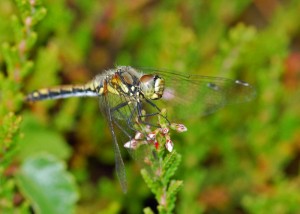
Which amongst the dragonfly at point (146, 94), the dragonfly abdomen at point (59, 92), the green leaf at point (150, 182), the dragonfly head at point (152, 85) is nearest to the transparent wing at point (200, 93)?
the dragonfly at point (146, 94)

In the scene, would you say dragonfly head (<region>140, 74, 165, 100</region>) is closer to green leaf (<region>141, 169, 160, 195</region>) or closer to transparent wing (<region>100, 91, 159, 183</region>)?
transparent wing (<region>100, 91, 159, 183</region>)

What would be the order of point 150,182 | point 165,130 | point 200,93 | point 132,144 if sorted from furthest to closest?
1. point 200,93
2. point 132,144
3. point 150,182
4. point 165,130

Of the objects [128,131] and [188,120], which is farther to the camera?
[188,120]

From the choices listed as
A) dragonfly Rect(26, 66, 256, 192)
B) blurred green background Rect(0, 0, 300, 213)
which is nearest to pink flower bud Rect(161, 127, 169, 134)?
dragonfly Rect(26, 66, 256, 192)

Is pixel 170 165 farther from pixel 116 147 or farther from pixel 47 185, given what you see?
pixel 47 185

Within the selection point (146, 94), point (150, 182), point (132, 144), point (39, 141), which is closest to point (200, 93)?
point (146, 94)

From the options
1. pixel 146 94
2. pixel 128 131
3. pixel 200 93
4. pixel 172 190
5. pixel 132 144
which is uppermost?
pixel 200 93
